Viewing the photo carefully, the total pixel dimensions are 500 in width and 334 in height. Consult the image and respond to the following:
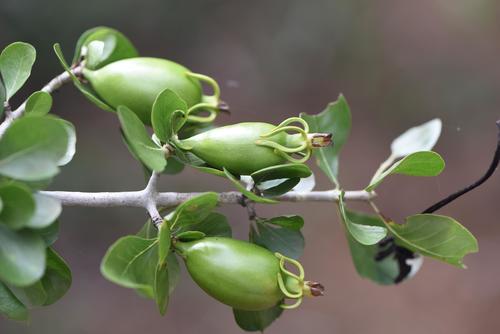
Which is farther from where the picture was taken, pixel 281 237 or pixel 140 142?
pixel 281 237

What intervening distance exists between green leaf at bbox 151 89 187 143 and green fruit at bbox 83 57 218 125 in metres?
0.05

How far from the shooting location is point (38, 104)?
2.25 ft

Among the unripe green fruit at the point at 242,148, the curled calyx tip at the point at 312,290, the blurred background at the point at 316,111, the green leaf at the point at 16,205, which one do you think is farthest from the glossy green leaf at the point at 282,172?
the blurred background at the point at 316,111

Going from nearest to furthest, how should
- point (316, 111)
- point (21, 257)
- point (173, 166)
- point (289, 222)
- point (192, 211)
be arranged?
point (21, 257) → point (192, 211) → point (289, 222) → point (173, 166) → point (316, 111)

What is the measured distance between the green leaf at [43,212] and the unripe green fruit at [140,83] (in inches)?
7.8

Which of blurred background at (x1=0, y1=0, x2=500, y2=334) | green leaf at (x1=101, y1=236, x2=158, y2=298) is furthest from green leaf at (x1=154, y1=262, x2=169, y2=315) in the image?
blurred background at (x1=0, y1=0, x2=500, y2=334)

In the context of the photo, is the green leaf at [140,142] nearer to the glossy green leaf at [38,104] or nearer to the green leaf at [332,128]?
the glossy green leaf at [38,104]

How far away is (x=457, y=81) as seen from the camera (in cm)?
279

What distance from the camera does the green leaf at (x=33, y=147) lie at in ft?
1.76

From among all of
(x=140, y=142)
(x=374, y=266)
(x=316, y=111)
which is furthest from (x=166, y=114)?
(x=316, y=111)

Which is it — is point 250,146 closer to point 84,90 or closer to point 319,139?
point 319,139

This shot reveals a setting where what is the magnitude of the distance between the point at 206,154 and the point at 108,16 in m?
2.18

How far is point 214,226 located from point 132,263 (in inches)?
5.8

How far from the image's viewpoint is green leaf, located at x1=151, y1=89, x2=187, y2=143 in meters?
0.64
